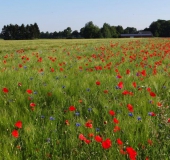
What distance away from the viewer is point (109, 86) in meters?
3.76

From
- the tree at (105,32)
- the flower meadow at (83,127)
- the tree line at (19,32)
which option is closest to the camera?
the flower meadow at (83,127)

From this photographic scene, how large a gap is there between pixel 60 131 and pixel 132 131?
73 centimetres

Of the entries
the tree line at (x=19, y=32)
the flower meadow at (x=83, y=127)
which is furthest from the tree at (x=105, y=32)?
the flower meadow at (x=83, y=127)

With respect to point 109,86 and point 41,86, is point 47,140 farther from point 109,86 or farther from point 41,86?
point 109,86

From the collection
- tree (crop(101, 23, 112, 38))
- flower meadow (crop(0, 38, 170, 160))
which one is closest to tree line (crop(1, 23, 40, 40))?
tree (crop(101, 23, 112, 38))

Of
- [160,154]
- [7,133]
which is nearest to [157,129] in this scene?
[160,154]

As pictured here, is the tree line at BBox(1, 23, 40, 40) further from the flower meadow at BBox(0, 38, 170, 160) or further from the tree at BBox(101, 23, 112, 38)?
the flower meadow at BBox(0, 38, 170, 160)

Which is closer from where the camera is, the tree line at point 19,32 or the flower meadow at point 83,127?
the flower meadow at point 83,127

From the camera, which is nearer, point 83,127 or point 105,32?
point 83,127

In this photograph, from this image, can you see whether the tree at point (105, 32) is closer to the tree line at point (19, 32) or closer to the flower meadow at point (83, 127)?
the tree line at point (19, 32)

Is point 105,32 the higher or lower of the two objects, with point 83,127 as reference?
higher

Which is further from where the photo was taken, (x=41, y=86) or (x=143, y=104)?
(x=41, y=86)

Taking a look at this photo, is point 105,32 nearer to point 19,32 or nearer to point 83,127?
point 19,32

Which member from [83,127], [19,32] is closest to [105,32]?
[19,32]
